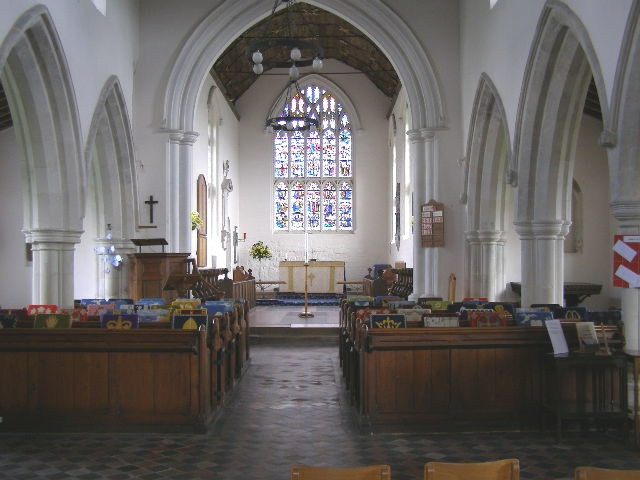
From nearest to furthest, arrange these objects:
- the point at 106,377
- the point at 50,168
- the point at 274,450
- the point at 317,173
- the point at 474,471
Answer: the point at 474,471, the point at 274,450, the point at 106,377, the point at 50,168, the point at 317,173

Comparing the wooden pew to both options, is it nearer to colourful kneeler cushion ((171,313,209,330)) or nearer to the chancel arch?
colourful kneeler cushion ((171,313,209,330))

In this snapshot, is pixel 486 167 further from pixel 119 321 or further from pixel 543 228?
pixel 119 321

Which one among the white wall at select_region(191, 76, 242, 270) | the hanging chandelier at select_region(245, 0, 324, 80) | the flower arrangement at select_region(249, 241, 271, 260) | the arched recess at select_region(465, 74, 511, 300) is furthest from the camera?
the flower arrangement at select_region(249, 241, 271, 260)

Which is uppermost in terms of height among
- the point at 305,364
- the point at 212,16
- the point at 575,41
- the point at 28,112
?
the point at 212,16

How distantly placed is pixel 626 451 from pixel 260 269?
19.1 metres

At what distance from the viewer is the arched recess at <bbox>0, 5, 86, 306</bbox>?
31.2ft

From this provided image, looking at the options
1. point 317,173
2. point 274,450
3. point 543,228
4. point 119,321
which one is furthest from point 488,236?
point 317,173

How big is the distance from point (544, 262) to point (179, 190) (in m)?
6.93

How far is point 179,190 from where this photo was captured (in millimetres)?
13469

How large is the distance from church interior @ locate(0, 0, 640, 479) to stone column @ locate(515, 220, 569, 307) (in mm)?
29

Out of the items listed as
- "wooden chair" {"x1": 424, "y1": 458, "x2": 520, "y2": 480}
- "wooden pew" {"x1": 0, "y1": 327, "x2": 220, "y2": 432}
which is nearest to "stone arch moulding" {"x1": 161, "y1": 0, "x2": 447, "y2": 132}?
"wooden pew" {"x1": 0, "y1": 327, "x2": 220, "y2": 432}

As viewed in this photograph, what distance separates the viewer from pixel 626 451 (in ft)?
17.4

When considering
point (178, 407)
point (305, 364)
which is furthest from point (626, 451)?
point (305, 364)

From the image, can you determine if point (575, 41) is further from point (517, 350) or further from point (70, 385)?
point (70, 385)
